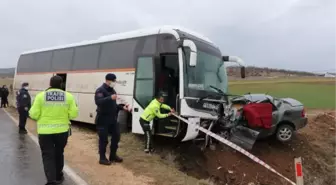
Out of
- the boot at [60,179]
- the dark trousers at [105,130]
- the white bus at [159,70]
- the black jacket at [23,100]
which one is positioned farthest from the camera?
the black jacket at [23,100]

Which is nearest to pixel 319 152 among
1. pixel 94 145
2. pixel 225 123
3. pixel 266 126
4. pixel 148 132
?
pixel 266 126

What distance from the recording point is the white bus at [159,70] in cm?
919

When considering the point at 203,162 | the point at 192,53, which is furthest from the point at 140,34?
the point at 203,162

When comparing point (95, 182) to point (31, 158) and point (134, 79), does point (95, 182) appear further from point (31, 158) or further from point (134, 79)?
point (134, 79)

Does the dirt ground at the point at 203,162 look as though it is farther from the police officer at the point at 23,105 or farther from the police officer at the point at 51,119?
the police officer at the point at 51,119

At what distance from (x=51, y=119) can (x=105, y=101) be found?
1.45 metres

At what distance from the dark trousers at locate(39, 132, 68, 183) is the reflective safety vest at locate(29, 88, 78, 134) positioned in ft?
0.31

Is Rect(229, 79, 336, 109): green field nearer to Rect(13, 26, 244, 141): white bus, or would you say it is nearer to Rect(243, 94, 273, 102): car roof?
Rect(243, 94, 273, 102): car roof

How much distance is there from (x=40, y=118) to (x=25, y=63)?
48.9 feet

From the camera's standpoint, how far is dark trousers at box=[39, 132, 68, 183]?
211 inches

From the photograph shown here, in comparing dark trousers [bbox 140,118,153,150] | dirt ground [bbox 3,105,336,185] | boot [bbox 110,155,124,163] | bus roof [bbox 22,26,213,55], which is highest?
bus roof [bbox 22,26,213,55]

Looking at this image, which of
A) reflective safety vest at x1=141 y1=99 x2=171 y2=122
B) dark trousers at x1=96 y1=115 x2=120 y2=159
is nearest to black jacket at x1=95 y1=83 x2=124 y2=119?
dark trousers at x1=96 y1=115 x2=120 y2=159

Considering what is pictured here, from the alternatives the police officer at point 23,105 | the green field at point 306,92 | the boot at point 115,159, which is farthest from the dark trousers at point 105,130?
the green field at point 306,92

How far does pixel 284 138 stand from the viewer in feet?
38.3
